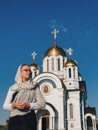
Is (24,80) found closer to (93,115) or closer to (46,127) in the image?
(46,127)

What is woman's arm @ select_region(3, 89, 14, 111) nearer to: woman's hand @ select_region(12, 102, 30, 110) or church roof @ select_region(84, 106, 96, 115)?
woman's hand @ select_region(12, 102, 30, 110)

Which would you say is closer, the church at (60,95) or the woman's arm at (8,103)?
the woman's arm at (8,103)

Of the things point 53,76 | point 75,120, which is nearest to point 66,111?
point 75,120

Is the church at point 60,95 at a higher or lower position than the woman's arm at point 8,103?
higher

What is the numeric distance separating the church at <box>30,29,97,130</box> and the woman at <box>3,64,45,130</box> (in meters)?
22.6

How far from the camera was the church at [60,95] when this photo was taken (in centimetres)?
2677

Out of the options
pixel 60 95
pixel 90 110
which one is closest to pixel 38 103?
pixel 60 95

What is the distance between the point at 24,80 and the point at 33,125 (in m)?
0.48

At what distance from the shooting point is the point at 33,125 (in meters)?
2.84

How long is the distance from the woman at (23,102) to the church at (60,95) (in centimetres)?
2261

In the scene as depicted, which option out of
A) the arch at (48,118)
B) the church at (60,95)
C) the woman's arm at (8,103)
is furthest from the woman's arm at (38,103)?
the arch at (48,118)

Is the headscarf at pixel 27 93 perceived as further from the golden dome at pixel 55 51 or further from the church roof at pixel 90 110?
the church roof at pixel 90 110

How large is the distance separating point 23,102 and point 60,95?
82.6 feet

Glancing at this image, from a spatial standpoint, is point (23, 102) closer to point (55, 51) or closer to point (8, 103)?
point (8, 103)
